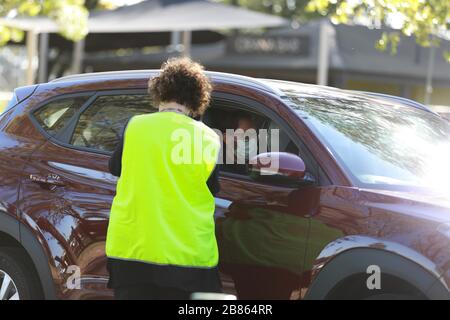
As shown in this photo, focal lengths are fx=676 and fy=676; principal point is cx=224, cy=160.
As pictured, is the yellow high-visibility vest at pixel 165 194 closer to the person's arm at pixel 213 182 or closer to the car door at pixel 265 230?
the person's arm at pixel 213 182

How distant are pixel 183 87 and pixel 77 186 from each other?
3.33ft

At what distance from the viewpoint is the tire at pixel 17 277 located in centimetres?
395

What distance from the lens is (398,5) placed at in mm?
7215

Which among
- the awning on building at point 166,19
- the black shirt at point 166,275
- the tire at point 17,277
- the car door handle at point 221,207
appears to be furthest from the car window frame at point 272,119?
the awning on building at point 166,19

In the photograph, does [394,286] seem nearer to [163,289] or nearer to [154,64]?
[163,289]

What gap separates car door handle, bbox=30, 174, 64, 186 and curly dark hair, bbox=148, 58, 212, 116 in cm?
95

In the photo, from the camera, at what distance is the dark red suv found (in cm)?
305

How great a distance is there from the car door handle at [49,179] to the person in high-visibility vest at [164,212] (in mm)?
879

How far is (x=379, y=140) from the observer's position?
3688 mm

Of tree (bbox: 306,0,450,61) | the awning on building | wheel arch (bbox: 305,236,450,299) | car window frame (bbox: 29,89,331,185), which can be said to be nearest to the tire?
car window frame (bbox: 29,89,331,185)

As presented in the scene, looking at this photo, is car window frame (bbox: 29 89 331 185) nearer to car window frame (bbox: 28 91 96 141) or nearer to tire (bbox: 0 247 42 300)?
car window frame (bbox: 28 91 96 141)

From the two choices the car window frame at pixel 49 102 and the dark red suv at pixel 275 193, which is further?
the car window frame at pixel 49 102

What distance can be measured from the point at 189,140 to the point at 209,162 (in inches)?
5.5

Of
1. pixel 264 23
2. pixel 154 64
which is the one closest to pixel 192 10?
pixel 264 23
